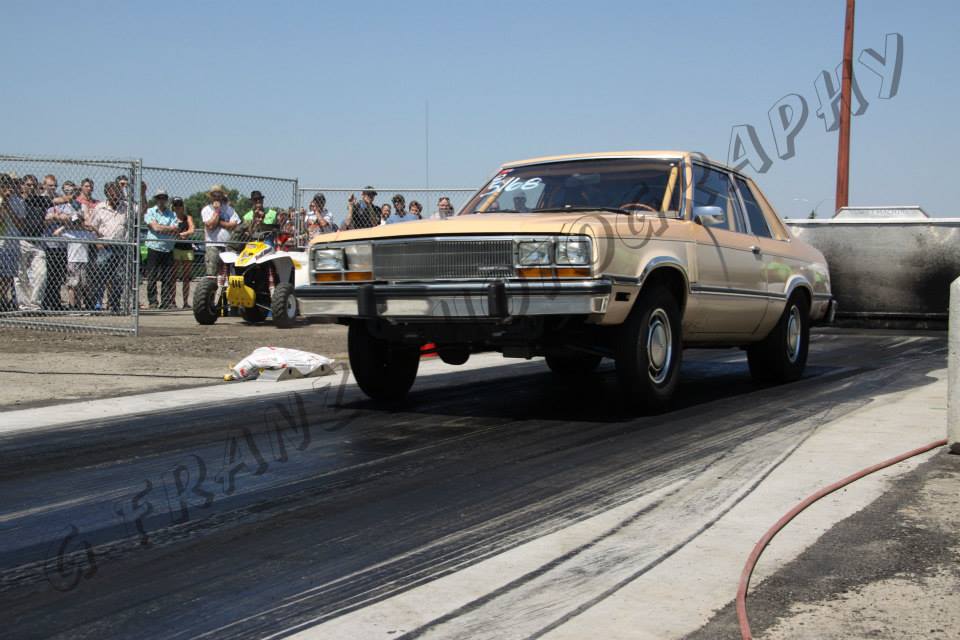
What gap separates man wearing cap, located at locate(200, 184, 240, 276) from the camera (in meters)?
17.0

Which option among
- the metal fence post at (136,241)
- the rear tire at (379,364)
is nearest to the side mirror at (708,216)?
the rear tire at (379,364)

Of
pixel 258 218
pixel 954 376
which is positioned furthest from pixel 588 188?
pixel 258 218

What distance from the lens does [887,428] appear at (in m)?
6.77

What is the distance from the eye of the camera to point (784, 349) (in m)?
9.34

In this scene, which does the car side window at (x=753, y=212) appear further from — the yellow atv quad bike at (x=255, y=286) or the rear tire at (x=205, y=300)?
the rear tire at (x=205, y=300)

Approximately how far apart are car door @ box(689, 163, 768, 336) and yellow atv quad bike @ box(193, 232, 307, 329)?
24.6 ft

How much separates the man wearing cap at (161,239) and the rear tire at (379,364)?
8.97 meters

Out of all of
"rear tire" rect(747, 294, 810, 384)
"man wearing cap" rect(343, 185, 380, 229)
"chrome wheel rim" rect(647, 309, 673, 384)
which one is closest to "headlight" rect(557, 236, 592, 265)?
"chrome wheel rim" rect(647, 309, 673, 384)

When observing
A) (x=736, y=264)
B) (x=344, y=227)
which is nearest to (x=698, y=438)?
(x=736, y=264)

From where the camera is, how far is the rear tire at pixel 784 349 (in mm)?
9297

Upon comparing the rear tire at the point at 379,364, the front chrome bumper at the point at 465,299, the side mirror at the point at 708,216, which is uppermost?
the side mirror at the point at 708,216

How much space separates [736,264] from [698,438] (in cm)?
228

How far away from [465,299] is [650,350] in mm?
1376

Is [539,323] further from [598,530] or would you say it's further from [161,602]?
[161,602]
